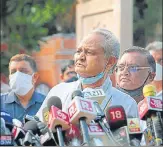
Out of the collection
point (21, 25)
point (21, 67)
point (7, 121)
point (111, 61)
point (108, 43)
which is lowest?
point (7, 121)

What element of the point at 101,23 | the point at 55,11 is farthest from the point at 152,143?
the point at 55,11

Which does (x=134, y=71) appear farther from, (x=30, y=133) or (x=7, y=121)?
(x=30, y=133)

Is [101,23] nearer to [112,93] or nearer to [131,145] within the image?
[112,93]

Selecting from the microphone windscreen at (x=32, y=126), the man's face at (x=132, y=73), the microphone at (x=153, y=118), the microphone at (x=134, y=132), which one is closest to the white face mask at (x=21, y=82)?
the man's face at (x=132, y=73)

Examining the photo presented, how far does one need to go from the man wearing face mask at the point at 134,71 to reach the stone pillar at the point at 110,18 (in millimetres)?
4072

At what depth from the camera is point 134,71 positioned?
6816mm

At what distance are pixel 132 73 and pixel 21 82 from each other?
1.91m

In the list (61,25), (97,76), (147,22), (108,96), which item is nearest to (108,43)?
(97,76)

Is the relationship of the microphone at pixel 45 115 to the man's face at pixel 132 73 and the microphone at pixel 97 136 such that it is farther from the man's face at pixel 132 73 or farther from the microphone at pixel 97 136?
the man's face at pixel 132 73

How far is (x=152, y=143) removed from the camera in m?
5.02

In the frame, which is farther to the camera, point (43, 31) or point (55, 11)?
point (55, 11)

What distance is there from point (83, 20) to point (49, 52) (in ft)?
23.7

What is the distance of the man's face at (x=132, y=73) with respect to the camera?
6.78 m

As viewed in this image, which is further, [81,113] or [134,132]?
[134,132]
